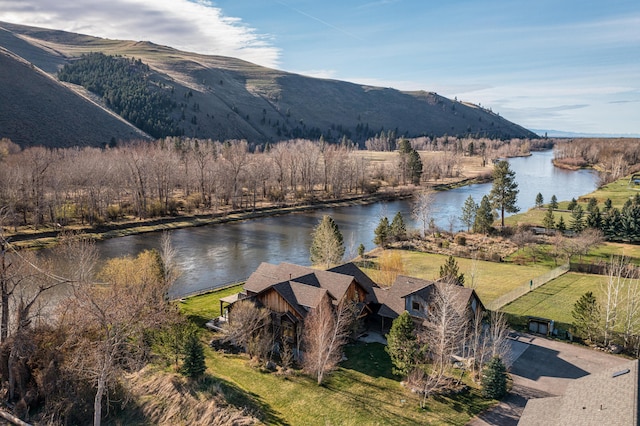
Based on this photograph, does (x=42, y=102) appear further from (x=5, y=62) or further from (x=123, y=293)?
(x=123, y=293)

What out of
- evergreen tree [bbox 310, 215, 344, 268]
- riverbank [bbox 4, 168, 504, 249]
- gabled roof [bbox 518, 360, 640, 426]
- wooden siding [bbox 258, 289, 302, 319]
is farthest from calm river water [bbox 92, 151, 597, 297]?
gabled roof [bbox 518, 360, 640, 426]

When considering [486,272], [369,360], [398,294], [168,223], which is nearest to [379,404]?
[369,360]

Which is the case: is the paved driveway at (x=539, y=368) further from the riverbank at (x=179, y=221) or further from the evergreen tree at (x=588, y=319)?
the riverbank at (x=179, y=221)

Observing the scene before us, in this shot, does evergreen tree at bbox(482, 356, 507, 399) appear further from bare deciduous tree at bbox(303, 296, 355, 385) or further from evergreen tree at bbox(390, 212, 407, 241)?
evergreen tree at bbox(390, 212, 407, 241)

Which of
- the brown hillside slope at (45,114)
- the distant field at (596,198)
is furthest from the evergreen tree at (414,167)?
the brown hillside slope at (45,114)

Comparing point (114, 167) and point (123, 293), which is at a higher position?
point (114, 167)

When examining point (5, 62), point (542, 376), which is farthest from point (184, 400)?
point (5, 62)

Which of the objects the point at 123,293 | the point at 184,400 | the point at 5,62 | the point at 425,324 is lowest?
the point at 184,400
